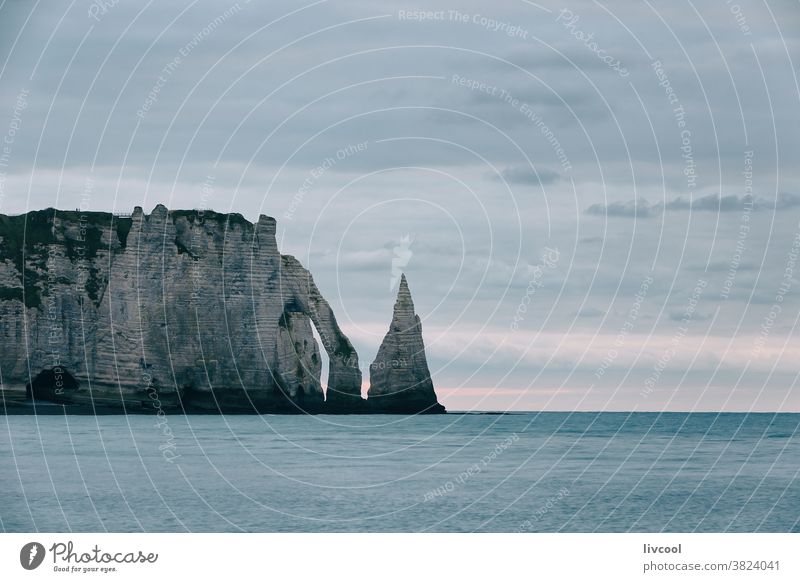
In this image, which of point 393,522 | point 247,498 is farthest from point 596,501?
point 247,498

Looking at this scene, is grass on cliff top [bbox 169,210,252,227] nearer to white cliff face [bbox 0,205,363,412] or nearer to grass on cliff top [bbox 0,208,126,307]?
white cliff face [bbox 0,205,363,412]

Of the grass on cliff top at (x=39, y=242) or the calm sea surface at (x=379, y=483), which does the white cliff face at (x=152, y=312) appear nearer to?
the grass on cliff top at (x=39, y=242)

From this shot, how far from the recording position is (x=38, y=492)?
50188mm

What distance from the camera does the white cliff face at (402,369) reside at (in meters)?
130

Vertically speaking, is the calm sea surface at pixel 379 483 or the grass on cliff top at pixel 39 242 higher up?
the grass on cliff top at pixel 39 242

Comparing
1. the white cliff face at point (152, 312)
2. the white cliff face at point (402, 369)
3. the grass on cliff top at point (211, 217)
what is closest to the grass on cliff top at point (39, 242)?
the white cliff face at point (152, 312)

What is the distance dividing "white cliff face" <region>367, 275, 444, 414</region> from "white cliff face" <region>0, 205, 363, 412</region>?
879cm

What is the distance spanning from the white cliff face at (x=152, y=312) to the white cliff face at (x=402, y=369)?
879 centimetres

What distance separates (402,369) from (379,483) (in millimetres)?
80104

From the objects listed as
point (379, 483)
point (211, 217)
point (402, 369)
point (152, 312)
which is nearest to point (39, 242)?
point (152, 312)

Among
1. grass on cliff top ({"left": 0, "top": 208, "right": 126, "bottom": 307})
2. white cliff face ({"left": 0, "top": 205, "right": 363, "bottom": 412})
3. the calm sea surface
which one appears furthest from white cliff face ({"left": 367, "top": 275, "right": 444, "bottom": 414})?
grass on cliff top ({"left": 0, "top": 208, "right": 126, "bottom": 307})

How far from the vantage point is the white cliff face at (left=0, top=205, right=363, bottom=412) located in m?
126

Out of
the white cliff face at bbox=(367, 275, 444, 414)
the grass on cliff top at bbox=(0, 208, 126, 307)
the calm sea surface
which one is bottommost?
the calm sea surface

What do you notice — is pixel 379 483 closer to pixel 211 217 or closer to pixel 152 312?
pixel 152 312
